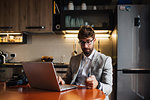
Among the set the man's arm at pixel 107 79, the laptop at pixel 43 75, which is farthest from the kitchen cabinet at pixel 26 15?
the laptop at pixel 43 75

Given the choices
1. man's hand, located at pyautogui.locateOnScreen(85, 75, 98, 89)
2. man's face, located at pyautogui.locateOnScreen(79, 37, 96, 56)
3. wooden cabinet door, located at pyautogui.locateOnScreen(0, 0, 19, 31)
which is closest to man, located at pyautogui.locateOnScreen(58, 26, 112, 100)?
man's face, located at pyautogui.locateOnScreen(79, 37, 96, 56)

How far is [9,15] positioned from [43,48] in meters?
0.97

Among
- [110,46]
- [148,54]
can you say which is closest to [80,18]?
[110,46]

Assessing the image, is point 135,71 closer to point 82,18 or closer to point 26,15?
point 82,18

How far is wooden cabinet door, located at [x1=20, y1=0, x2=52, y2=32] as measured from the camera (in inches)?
119

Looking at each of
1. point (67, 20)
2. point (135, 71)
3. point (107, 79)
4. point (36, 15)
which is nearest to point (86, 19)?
point (67, 20)

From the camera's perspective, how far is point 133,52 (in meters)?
2.41

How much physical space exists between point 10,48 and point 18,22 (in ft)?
2.34

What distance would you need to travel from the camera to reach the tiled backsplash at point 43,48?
3342 mm

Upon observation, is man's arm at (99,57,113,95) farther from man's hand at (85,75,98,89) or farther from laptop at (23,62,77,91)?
laptop at (23,62,77,91)

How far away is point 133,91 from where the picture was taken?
7.86 feet

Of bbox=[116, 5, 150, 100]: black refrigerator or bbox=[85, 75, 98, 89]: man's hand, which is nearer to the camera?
bbox=[85, 75, 98, 89]: man's hand

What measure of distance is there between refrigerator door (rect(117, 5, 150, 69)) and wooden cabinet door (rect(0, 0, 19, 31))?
6.61ft

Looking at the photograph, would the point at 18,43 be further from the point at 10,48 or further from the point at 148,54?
the point at 148,54
